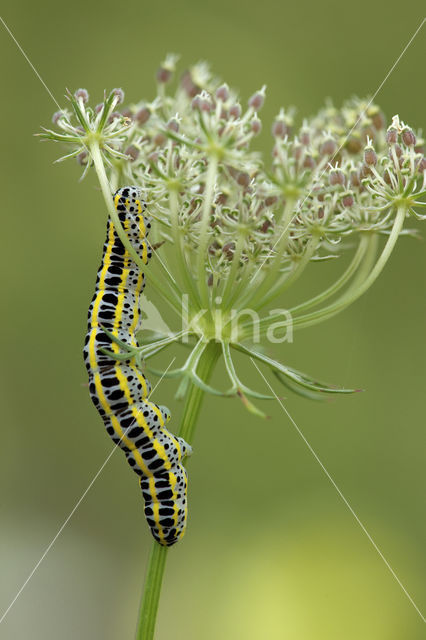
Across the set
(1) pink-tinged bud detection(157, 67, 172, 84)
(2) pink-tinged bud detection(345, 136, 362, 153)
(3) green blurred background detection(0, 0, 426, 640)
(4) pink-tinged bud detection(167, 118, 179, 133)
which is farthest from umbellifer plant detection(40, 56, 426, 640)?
(3) green blurred background detection(0, 0, 426, 640)

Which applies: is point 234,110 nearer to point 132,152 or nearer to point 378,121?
point 132,152

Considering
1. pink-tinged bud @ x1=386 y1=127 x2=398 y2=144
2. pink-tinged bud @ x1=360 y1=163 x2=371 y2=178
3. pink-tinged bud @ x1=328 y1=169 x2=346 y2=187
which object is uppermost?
pink-tinged bud @ x1=386 y1=127 x2=398 y2=144

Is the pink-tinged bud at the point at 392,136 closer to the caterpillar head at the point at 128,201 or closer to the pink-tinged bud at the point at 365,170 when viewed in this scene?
the pink-tinged bud at the point at 365,170

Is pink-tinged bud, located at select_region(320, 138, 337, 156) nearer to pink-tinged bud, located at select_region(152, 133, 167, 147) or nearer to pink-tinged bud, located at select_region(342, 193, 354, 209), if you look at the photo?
pink-tinged bud, located at select_region(342, 193, 354, 209)

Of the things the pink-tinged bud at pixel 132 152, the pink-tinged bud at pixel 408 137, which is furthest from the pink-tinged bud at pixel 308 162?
the pink-tinged bud at pixel 132 152

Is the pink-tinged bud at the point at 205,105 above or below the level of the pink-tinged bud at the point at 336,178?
below

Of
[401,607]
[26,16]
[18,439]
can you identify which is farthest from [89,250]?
[401,607]

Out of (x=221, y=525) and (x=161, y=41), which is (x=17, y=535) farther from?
(x=161, y=41)
